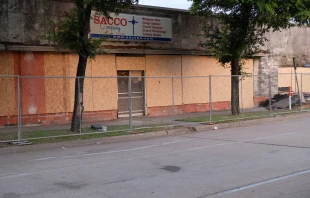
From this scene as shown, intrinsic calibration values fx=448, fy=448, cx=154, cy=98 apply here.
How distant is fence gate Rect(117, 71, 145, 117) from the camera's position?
20.8 metres

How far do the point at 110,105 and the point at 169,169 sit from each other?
35.0 ft

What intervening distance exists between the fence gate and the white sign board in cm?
181

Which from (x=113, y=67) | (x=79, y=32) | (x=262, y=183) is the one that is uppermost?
(x=79, y=32)

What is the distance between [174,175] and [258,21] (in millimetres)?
12480

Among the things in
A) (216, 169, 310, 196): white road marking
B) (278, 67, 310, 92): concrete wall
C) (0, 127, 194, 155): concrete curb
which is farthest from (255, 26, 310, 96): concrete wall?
(216, 169, 310, 196): white road marking

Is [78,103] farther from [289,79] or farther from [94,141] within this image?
[289,79]


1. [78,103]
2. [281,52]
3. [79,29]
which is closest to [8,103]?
[78,103]

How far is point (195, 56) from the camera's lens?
2344 centimetres

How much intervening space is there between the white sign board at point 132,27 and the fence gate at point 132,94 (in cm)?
181

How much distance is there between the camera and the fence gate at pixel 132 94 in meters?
20.8

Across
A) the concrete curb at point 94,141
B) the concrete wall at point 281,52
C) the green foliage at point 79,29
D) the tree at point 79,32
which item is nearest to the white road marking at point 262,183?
the concrete curb at point 94,141

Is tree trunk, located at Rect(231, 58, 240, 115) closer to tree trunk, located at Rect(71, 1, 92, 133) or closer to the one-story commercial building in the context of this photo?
the one-story commercial building

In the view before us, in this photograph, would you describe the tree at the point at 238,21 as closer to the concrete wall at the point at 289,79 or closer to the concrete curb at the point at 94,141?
the concrete curb at the point at 94,141

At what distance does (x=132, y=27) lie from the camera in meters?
20.3
